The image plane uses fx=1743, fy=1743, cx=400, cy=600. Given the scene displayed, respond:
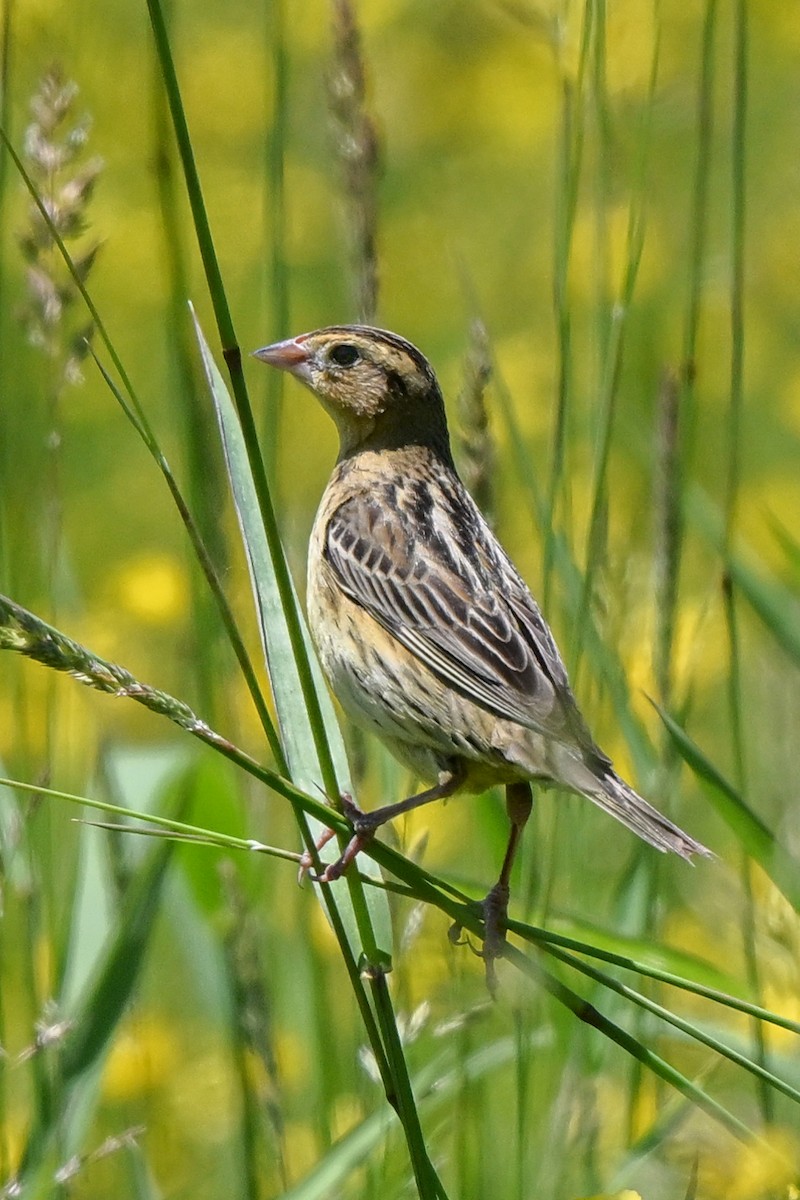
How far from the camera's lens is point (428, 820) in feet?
18.5

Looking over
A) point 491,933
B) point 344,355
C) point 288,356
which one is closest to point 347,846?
point 491,933

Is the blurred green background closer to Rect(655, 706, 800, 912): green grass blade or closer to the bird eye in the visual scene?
Rect(655, 706, 800, 912): green grass blade

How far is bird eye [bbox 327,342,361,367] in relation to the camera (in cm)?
426

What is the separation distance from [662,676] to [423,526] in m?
0.72

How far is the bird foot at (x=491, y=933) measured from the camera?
2737 mm

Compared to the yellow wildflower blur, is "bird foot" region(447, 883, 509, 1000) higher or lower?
lower

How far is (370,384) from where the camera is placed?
435cm

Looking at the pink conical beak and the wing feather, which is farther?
the pink conical beak

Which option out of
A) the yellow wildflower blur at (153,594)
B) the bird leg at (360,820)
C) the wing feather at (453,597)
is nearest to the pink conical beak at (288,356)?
the wing feather at (453,597)

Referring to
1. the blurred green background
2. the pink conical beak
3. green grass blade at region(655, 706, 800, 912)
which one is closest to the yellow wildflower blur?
the blurred green background

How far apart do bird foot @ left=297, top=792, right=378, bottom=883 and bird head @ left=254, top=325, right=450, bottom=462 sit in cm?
158

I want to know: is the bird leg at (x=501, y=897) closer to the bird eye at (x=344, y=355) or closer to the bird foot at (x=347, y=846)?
the bird foot at (x=347, y=846)

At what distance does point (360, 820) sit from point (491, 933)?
270mm

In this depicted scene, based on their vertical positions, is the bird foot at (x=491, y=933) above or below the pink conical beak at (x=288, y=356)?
below
